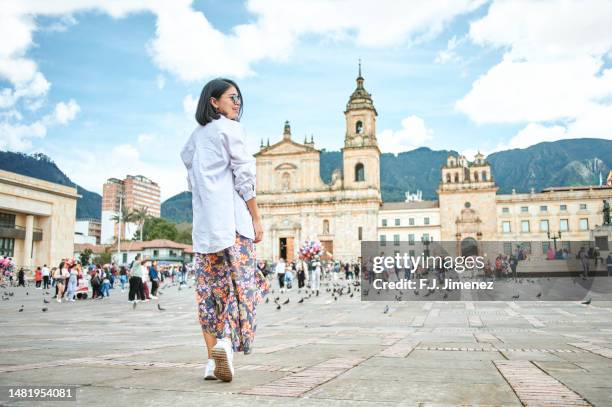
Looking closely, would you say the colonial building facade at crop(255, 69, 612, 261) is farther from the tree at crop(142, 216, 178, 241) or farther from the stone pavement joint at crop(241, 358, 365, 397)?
the stone pavement joint at crop(241, 358, 365, 397)

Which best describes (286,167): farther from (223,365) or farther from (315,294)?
(223,365)

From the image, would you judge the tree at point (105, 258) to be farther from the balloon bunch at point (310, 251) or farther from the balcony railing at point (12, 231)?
the balloon bunch at point (310, 251)

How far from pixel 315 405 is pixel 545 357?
2.44m

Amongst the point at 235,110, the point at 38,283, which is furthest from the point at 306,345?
the point at 38,283

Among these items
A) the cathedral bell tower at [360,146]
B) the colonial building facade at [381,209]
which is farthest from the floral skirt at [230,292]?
the cathedral bell tower at [360,146]

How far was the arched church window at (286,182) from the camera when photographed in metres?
60.8

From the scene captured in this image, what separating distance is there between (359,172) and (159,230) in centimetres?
4442

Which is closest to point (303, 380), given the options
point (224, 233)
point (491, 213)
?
point (224, 233)

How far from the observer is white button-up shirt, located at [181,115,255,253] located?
3006mm

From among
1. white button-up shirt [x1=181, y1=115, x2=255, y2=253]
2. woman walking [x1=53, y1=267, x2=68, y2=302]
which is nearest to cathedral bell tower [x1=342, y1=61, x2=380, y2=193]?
woman walking [x1=53, y1=267, x2=68, y2=302]

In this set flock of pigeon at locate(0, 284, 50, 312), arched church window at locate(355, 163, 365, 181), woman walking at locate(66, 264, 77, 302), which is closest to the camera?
flock of pigeon at locate(0, 284, 50, 312)

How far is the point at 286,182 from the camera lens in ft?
200

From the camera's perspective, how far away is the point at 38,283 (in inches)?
1060

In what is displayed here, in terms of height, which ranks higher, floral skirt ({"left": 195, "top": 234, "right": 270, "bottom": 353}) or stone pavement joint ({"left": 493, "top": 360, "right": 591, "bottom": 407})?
floral skirt ({"left": 195, "top": 234, "right": 270, "bottom": 353})
